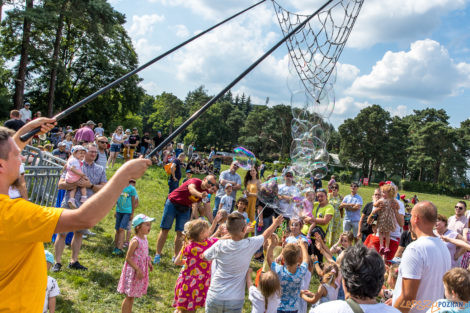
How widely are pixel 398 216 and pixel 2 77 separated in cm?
2761

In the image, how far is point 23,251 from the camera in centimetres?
162

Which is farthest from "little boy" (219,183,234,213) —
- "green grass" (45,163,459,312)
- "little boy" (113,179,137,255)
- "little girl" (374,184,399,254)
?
"little girl" (374,184,399,254)

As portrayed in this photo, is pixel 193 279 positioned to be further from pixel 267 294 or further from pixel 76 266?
pixel 76 266

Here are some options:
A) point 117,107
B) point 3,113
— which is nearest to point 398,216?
point 3,113

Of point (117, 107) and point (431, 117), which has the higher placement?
point (431, 117)

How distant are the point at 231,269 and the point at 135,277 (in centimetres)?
150

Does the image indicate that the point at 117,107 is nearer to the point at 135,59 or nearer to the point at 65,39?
the point at 135,59

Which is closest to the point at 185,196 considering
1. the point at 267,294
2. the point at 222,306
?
the point at 222,306

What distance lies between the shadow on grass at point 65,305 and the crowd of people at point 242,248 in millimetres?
602

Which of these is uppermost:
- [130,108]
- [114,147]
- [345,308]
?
[130,108]

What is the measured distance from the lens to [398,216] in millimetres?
5930

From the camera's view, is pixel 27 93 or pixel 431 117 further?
pixel 431 117

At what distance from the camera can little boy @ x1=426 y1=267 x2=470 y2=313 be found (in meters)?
2.41

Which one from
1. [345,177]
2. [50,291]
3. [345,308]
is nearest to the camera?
[345,308]
